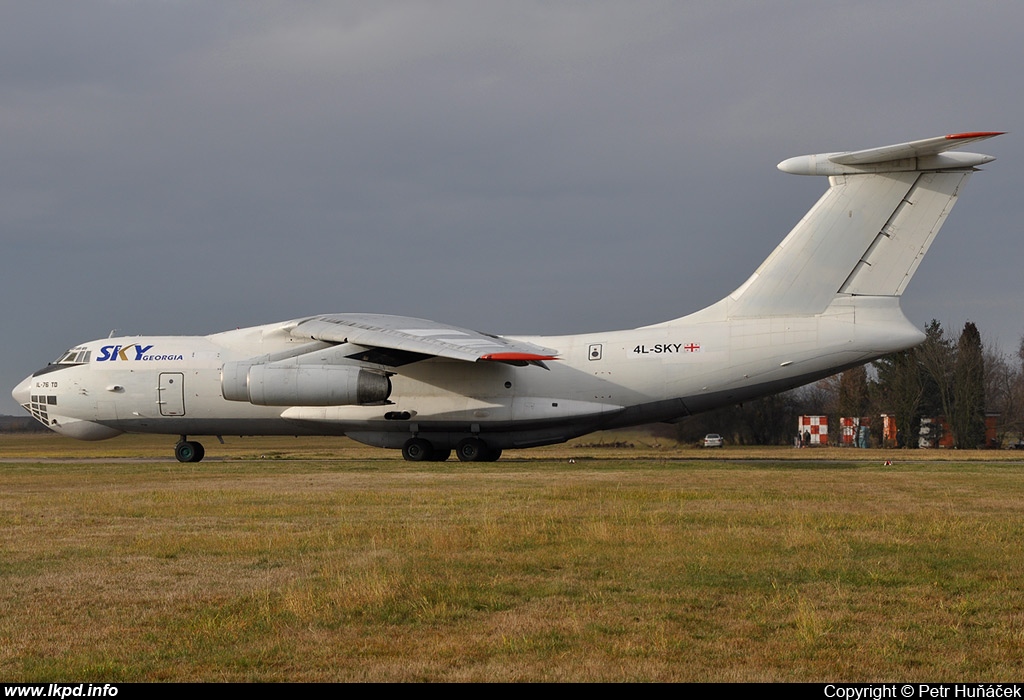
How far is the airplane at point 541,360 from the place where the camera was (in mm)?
20109

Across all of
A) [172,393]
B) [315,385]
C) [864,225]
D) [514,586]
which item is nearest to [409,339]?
[315,385]

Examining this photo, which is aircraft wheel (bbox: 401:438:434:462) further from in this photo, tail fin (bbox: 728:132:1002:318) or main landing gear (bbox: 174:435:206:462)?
tail fin (bbox: 728:132:1002:318)

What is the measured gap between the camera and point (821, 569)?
8.05m

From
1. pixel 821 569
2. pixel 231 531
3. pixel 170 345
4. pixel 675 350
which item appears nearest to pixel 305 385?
pixel 170 345

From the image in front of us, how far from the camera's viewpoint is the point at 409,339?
2080cm

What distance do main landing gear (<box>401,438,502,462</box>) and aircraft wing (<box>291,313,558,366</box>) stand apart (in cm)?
229

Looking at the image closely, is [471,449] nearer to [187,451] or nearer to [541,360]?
[541,360]

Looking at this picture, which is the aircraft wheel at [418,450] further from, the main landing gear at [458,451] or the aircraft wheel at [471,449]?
the aircraft wheel at [471,449]

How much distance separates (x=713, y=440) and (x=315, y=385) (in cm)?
1680

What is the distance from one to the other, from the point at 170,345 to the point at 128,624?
19480mm

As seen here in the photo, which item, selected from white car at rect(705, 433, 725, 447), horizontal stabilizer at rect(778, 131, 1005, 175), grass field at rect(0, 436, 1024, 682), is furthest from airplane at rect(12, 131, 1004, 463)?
white car at rect(705, 433, 725, 447)

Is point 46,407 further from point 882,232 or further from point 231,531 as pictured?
point 882,232

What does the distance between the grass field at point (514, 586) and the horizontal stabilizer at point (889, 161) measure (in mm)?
7370
